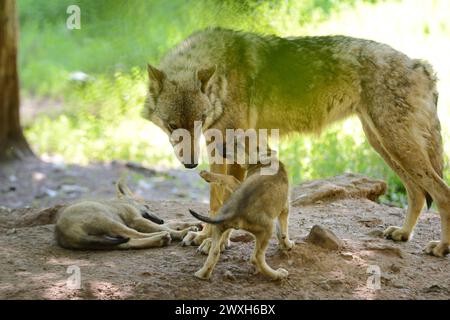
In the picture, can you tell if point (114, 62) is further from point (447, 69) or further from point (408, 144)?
point (447, 69)

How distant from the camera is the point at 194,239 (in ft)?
17.6

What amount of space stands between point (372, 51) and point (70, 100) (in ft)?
30.0

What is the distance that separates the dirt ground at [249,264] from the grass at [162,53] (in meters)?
1.01

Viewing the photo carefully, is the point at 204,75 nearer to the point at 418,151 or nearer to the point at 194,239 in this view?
the point at 194,239

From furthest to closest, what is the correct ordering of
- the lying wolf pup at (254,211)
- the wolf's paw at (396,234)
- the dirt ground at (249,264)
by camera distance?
the wolf's paw at (396,234)
the dirt ground at (249,264)
the lying wolf pup at (254,211)

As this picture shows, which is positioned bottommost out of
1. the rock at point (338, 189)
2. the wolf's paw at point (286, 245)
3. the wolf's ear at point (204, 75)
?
the wolf's paw at point (286, 245)

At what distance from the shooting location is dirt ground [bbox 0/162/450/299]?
4.36 metres

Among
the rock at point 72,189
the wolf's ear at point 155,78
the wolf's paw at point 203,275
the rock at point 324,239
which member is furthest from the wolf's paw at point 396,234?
the rock at point 72,189

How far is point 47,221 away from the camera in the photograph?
6.37 m

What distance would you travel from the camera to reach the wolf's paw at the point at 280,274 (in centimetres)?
446

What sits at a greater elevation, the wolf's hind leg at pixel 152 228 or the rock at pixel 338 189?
the rock at pixel 338 189

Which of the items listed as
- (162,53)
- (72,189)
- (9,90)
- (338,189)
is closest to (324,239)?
(338,189)

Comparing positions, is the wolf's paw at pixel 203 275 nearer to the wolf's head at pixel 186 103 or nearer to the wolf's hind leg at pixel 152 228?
the wolf's head at pixel 186 103

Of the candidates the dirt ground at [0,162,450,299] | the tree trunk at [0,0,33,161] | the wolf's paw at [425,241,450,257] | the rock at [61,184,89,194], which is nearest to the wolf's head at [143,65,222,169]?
the dirt ground at [0,162,450,299]
